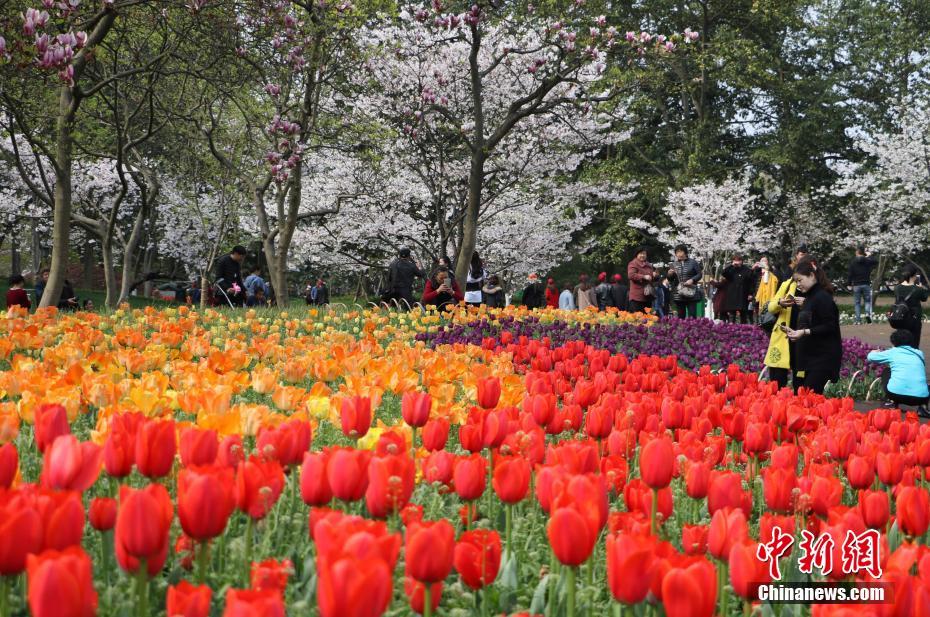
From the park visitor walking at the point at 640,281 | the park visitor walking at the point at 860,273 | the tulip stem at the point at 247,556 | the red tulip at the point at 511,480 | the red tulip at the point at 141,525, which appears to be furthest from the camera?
the park visitor walking at the point at 860,273

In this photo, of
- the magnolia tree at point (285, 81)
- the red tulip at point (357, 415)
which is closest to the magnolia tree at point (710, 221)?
the magnolia tree at point (285, 81)

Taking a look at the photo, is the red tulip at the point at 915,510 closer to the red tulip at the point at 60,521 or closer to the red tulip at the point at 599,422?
the red tulip at the point at 599,422

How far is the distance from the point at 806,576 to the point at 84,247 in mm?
44243

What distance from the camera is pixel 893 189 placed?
34125 millimetres

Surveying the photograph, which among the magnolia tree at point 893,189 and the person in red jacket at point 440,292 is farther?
the magnolia tree at point 893,189

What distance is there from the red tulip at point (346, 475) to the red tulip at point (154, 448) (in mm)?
373

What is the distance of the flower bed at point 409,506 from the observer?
1.29m

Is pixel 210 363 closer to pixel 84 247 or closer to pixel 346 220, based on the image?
pixel 346 220

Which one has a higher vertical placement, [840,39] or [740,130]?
[840,39]

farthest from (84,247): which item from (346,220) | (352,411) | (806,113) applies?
(352,411)

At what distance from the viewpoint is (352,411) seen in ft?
8.25

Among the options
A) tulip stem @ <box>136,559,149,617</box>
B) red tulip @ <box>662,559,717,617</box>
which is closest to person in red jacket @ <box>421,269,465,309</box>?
tulip stem @ <box>136,559,149,617</box>

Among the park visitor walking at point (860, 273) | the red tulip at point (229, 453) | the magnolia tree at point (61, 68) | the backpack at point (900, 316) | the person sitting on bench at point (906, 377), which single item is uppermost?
the magnolia tree at point (61, 68)

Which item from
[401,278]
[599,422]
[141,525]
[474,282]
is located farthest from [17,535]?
[474,282]
